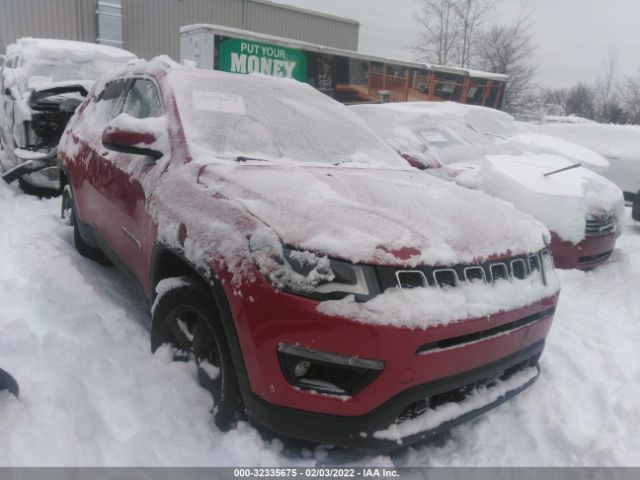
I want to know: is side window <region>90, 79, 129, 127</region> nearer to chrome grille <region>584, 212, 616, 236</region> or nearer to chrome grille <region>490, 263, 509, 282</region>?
chrome grille <region>490, 263, 509, 282</region>

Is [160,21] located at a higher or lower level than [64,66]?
higher

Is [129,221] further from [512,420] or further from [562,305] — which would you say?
[562,305]

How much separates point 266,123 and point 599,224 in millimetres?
3300

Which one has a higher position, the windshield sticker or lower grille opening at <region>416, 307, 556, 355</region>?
the windshield sticker

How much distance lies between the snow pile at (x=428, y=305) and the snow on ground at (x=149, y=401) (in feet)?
2.39

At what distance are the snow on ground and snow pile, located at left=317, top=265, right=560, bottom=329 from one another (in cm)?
73

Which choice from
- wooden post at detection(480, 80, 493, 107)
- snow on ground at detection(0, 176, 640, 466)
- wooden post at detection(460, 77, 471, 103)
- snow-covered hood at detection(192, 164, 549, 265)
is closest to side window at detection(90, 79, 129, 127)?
snow on ground at detection(0, 176, 640, 466)

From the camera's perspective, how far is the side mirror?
246 cm

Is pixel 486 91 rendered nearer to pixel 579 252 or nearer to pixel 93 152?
pixel 579 252

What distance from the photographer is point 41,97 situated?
17.9 feet

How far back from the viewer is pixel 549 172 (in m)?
4.69

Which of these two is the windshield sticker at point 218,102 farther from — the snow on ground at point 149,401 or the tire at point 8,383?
the tire at point 8,383

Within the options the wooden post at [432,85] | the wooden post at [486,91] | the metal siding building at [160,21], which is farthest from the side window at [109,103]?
the metal siding building at [160,21]

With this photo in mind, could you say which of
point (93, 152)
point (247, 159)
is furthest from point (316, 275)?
point (93, 152)
